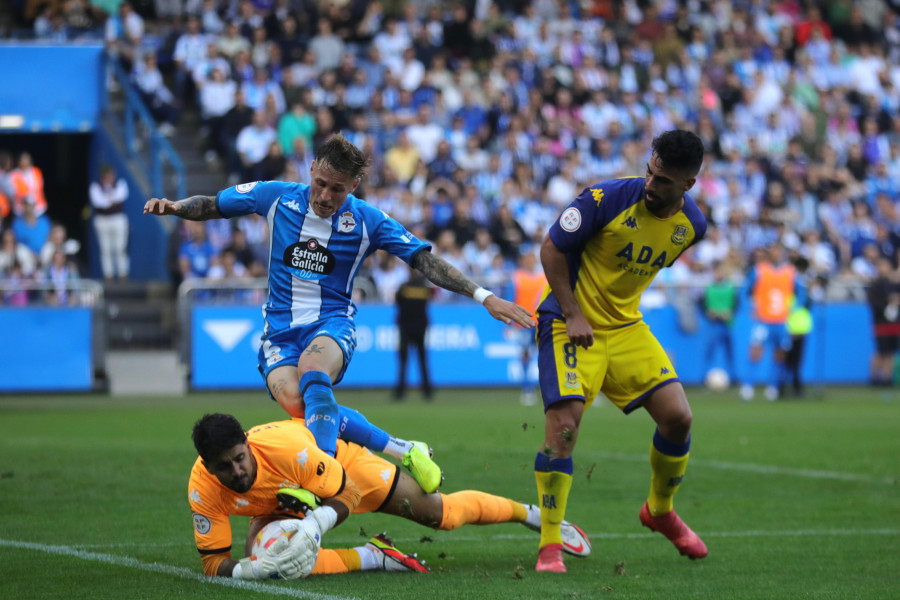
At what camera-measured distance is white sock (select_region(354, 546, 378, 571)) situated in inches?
257

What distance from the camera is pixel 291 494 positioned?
19.4ft

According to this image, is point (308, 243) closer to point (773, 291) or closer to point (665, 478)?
point (665, 478)

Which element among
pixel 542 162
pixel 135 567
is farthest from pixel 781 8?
pixel 135 567

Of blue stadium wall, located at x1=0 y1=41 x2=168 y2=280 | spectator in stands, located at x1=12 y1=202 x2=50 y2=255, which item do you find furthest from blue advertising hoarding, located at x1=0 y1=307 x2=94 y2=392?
blue stadium wall, located at x1=0 y1=41 x2=168 y2=280

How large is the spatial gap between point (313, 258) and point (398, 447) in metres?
1.21

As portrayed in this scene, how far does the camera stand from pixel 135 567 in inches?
253

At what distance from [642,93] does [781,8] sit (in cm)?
569

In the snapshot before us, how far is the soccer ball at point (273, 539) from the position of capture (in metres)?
5.95

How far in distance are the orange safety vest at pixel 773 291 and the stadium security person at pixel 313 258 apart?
1329 centimetres

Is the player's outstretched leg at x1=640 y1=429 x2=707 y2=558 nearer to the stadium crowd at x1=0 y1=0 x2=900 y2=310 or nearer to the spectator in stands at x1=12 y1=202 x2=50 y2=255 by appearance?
the stadium crowd at x1=0 y1=0 x2=900 y2=310

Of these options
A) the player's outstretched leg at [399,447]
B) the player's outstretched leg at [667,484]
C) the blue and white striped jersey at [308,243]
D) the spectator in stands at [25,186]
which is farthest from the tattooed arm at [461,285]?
the spectator in stands at [25,186]

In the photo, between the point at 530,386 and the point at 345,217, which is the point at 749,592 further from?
the point at 530,386

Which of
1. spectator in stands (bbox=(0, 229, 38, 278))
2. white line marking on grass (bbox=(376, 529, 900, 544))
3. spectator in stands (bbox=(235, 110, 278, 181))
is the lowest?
white line marking on grass (bbox=(376, 529, 900, 544))

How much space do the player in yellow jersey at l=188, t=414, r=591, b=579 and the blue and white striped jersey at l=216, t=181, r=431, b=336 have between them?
0.84 m
